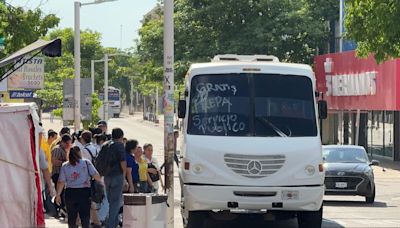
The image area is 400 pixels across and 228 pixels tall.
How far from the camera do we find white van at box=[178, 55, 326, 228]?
1573cm

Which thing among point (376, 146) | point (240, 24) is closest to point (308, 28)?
point (240, 24)

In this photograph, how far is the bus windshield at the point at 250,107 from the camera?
16.2 meters

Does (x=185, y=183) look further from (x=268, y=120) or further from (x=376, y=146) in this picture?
(x=376, y=146)

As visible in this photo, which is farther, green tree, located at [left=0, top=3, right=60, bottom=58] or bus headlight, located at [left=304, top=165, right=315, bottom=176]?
green tree, located at [left=0, top=3, right=60, bottom=58]

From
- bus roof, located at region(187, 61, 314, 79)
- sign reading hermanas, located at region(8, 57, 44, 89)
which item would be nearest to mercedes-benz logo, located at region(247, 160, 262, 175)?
bus roof, located at region(187, 61, 314, 79)

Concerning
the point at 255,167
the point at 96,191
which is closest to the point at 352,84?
the point at 255,167

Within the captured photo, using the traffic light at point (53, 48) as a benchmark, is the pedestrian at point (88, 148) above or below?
below

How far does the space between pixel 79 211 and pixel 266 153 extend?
134 inches

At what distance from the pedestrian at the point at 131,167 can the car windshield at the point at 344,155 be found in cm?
951

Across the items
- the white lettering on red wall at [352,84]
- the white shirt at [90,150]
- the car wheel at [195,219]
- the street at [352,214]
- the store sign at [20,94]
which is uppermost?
the white lettering on red wall at [352,84]

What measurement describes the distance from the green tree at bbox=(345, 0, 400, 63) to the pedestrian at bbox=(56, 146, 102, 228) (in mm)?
10793

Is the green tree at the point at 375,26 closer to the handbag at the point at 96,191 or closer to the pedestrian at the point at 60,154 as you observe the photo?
the pedestrian at the point at 60,154

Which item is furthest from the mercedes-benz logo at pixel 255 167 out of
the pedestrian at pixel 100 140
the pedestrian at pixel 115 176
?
the pedestrian at pixel 100 140

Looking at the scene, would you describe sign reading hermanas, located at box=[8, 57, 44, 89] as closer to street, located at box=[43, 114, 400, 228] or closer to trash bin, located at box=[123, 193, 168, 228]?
street, located at box=[43, 114, 400, 228]
